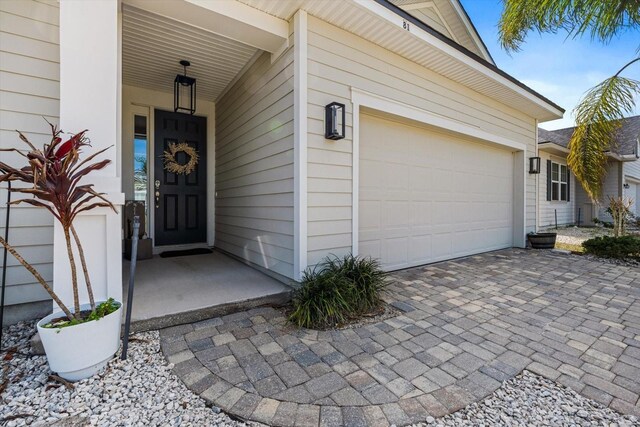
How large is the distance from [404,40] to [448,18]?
2.80 m

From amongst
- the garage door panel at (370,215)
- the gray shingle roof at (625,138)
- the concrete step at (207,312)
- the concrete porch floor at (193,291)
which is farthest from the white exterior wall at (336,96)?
the gray shingle roof at (625,138)

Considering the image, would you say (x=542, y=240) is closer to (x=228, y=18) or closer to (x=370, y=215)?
(x=370, y=215)

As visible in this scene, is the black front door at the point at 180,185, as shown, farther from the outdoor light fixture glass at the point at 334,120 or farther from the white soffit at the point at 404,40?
the outdoor light fixture glass at the point at 334,120

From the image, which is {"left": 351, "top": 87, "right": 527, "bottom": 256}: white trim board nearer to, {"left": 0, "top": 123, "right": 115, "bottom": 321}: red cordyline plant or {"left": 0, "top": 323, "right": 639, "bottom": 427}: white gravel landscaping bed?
{"left": 0, "top": 323, "right": 639, "bottom": 427}: white gravel landscaping bed

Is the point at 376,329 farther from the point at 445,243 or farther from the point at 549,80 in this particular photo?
the point at 549,80

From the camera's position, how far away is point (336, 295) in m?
2.67

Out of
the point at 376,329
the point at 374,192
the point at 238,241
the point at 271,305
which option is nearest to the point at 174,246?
the point at 238,241

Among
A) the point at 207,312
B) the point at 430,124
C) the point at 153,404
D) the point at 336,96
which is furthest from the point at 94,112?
the point at 430,124

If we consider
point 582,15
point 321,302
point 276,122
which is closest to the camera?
point 321,302

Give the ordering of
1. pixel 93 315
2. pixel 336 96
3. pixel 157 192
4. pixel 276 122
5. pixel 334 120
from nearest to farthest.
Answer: pixel 93 315, pixel 334 120, pixel 336 96, pixel 276 122, pixel 157 192

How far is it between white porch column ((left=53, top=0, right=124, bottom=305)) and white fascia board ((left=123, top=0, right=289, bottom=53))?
63cm

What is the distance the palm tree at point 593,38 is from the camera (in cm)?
363

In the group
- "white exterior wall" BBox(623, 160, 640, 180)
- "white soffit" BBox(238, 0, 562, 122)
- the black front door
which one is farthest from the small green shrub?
"white exterior wall" BBox(623, 160, 640, 180)

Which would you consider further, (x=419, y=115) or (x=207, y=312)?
(x=419, y=115)
